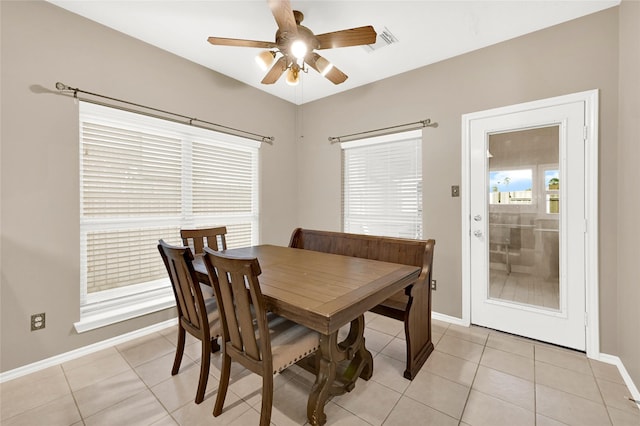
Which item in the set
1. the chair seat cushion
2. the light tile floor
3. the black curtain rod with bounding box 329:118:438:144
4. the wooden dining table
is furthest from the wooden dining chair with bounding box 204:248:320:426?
the black curtain rod with bounding box 329:118:438:144

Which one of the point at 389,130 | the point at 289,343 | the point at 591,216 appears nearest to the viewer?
the point at 289,343

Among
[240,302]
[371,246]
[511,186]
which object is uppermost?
[511,186]

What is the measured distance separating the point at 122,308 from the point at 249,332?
1.88 meters

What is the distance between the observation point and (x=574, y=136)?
2.32 m

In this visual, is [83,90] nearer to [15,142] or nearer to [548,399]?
[15,142]

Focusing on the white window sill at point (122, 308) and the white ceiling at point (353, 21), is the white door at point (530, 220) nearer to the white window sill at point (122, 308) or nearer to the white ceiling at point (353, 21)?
the white ceiling at point (353, 21)

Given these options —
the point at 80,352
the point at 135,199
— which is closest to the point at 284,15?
the point at 135,199

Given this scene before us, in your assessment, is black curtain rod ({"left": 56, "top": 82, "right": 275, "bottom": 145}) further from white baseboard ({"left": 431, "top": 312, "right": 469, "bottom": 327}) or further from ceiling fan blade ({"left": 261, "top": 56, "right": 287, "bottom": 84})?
white baseboard ({"left": 431, "top": 312, "right": 469, "bottom": 327})

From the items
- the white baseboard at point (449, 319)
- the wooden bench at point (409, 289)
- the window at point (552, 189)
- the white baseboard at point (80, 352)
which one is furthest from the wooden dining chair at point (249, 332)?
the window at point (552, 189)

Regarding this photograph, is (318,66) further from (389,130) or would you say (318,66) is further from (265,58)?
(389,130)

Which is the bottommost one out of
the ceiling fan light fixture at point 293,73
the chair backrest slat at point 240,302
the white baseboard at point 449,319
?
the white baseboard at point 449,319

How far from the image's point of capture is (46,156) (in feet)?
6.98

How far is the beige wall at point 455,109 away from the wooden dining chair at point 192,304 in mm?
2339

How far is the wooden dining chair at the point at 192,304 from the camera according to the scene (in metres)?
1.67
